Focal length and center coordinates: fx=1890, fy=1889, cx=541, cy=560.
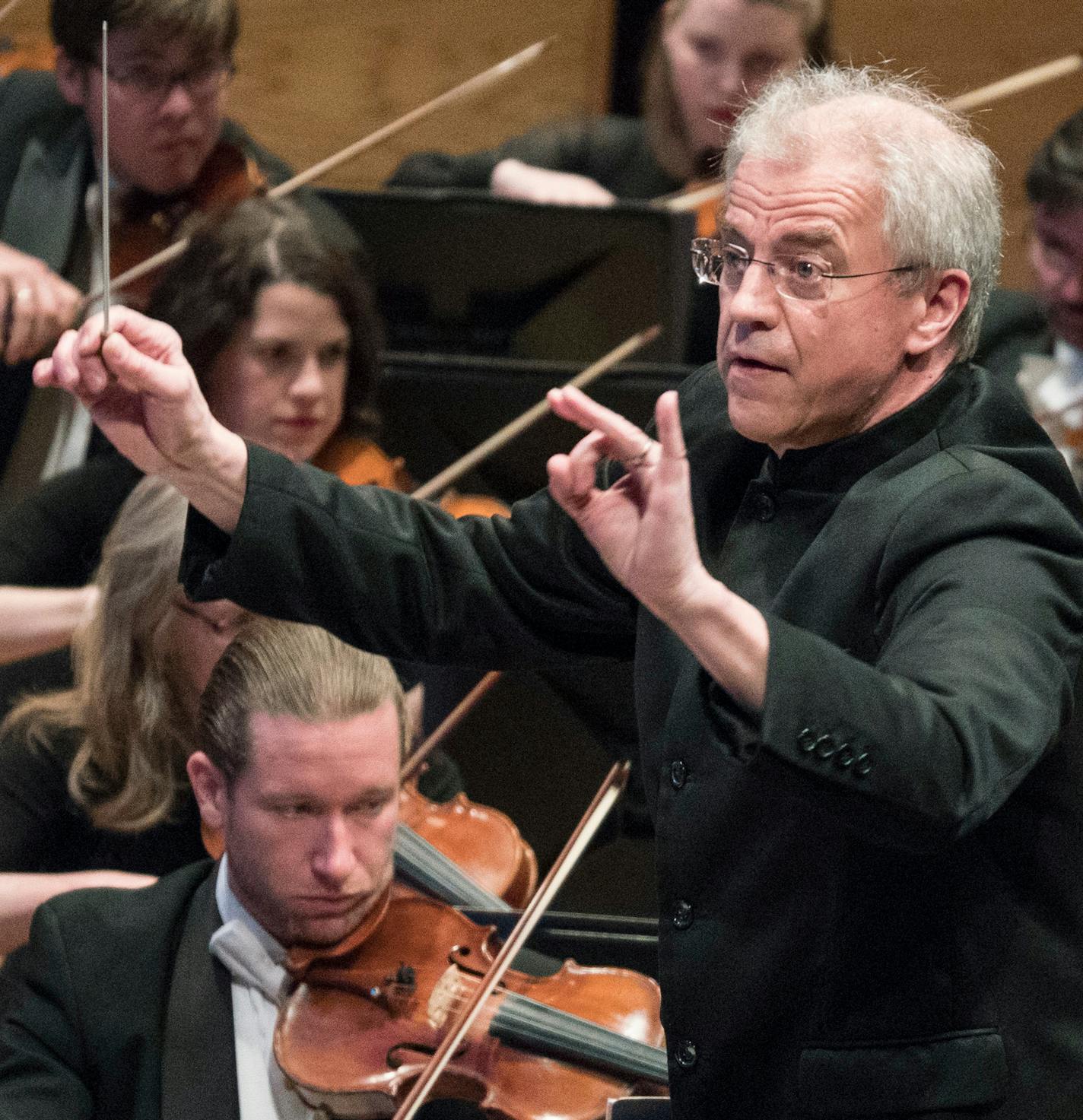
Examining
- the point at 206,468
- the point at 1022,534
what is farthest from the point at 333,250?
the point at 1022,534

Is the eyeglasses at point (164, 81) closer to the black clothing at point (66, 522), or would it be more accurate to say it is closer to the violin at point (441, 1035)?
the black clothing at point (66, 522)

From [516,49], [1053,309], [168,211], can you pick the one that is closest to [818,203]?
Answer: [168,211]

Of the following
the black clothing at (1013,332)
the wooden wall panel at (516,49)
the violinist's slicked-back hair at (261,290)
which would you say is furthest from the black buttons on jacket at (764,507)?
the wooden wall panel at (516,49)

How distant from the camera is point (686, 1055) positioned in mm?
1018

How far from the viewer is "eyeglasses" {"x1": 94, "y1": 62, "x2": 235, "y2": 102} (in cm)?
220

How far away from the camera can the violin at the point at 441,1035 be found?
1.41 m

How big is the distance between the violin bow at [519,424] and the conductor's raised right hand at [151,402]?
1012 mm

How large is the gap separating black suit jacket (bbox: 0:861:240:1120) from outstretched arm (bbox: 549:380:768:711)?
2.44ft

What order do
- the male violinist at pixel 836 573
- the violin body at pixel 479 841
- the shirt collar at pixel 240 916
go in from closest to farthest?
1. the male violinist at pixel 836 573
2. the shirt collar at pixel 240 916
3. the violin body at pixel 479 841

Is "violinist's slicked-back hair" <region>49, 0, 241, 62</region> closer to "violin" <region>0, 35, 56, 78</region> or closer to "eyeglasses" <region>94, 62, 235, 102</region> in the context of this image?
"eyeglasses" <region>94, 62, 235, 102</region>

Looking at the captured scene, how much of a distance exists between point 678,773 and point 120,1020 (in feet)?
1.98

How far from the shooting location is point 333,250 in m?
2.23

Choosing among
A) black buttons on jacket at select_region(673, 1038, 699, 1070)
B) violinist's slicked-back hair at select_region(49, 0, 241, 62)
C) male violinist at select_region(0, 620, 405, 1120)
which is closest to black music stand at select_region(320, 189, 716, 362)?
violinist's slicked-back hair at select_region(49, 0, 241, 62)

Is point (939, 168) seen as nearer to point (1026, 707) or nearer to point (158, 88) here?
point (1026, 707)
